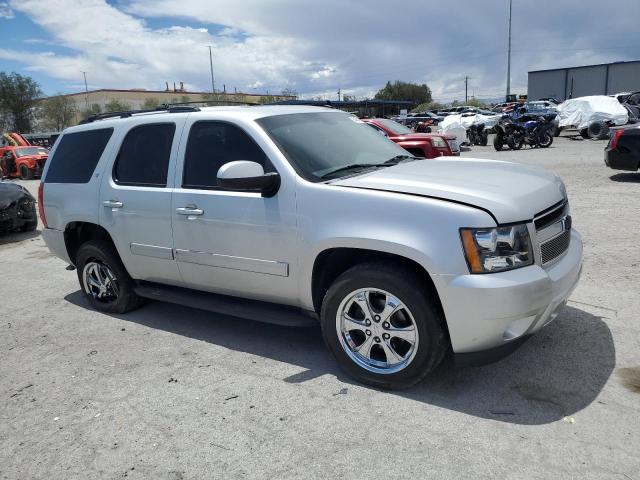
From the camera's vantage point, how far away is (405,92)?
4122 inches

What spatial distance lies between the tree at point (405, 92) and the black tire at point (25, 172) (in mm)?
87774

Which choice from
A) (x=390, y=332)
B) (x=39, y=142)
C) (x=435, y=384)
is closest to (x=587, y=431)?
(x=435, y=384)

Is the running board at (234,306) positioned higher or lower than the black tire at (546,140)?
lower

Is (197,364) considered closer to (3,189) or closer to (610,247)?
(610,247)

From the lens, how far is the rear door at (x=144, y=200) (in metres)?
4.29

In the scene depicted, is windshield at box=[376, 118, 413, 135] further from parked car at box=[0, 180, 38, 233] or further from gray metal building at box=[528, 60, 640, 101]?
gray metal building at box=[528, 60, 640, 101]

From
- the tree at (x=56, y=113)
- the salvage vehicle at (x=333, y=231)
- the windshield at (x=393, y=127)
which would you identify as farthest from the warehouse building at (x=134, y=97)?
the salvage vehicle at (x=333, y=231)

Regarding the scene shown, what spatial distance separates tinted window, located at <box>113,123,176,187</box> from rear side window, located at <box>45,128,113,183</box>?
1.11 feet

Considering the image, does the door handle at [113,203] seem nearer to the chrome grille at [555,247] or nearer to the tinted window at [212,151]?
the tinted window at [212,151]

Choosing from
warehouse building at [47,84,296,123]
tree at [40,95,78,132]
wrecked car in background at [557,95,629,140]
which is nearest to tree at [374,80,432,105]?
warehouse building at [47,84,296,123]

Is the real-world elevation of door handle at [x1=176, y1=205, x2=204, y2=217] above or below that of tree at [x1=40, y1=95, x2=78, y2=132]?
below

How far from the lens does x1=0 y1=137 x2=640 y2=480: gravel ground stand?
8.93ft

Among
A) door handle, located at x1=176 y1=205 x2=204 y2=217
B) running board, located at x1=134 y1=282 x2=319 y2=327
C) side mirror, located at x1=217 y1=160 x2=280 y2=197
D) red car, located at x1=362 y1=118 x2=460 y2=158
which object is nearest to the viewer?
side mirror, located at x1=217 y1=160 x2=280 y2=197

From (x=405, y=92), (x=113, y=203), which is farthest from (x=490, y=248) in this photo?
(x=405, y=92)
